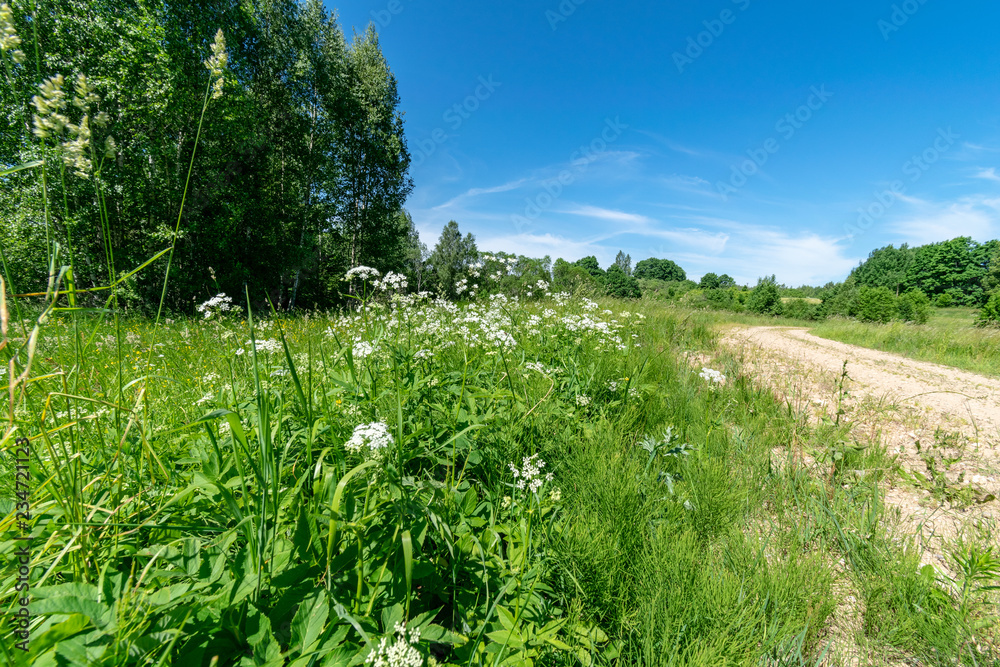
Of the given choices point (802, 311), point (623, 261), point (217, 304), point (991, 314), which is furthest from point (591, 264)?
Answer: point (217, 304)

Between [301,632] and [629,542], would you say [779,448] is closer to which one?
[629,542]

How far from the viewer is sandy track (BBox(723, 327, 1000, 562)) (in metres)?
2.50

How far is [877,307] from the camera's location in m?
24.3

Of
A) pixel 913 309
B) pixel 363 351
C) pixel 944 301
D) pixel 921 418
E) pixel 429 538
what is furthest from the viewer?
pixel 944 301

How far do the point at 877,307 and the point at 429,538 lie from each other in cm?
3556

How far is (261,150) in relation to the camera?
15445 millimetres

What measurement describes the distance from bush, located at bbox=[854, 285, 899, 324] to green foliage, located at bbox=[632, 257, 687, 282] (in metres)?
94.2

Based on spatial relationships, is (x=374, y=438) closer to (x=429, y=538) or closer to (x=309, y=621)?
(x=309, y=621)

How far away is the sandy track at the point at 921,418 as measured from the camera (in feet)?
8.20

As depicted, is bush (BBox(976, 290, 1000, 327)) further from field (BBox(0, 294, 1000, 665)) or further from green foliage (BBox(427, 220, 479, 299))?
green foliage (BBox(427, 220, 479, 299))

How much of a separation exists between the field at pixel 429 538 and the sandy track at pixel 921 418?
262mm

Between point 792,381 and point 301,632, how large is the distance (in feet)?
20.1

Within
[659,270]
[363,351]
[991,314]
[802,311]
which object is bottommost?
[363,351]

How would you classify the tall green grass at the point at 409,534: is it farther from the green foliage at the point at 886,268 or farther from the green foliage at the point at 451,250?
the green foliage at the point at 886,268
